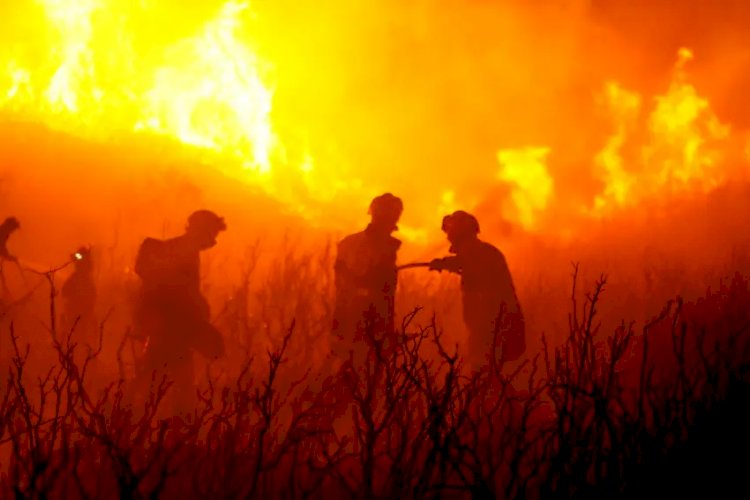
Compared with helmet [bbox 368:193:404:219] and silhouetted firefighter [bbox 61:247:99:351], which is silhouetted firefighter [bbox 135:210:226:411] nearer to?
helmet [bbox 368:193:404:219]

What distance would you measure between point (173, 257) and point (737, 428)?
222 inches

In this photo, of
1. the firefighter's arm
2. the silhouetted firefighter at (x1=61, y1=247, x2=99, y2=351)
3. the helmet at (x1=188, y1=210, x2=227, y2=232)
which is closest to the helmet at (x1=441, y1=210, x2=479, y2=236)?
the firefighter's arm

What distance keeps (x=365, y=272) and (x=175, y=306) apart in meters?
2.07

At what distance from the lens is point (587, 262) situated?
2273 cm

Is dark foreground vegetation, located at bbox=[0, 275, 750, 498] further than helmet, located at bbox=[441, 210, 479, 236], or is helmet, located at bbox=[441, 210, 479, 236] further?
helmet, located at bbox=[441, 210, 479, 236]

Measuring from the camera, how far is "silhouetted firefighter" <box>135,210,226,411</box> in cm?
796

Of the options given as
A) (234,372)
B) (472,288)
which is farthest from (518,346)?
(234,372)

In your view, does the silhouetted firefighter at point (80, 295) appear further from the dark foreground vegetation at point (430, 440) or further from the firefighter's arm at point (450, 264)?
the dark foreground vegetation at point (430, 440)

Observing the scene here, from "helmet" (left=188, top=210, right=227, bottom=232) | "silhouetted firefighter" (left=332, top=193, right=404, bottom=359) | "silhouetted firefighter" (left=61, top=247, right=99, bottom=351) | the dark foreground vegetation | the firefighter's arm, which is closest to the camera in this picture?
the dark foreground vegetation

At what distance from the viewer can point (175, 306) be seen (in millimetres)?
8016

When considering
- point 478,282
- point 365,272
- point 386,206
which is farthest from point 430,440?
point 386,206

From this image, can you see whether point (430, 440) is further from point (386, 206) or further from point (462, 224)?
point (386, 206)

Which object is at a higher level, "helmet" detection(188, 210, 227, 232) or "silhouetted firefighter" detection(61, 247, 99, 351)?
"silhouetted firefighter" detection(61, 247, 99, 351)

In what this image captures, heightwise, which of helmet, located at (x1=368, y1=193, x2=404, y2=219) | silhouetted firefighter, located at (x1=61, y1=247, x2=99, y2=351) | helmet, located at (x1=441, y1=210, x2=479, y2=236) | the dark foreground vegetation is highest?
silhouetted firefighter, located at (x1=61, y1=247, x2=99, y2=351)
